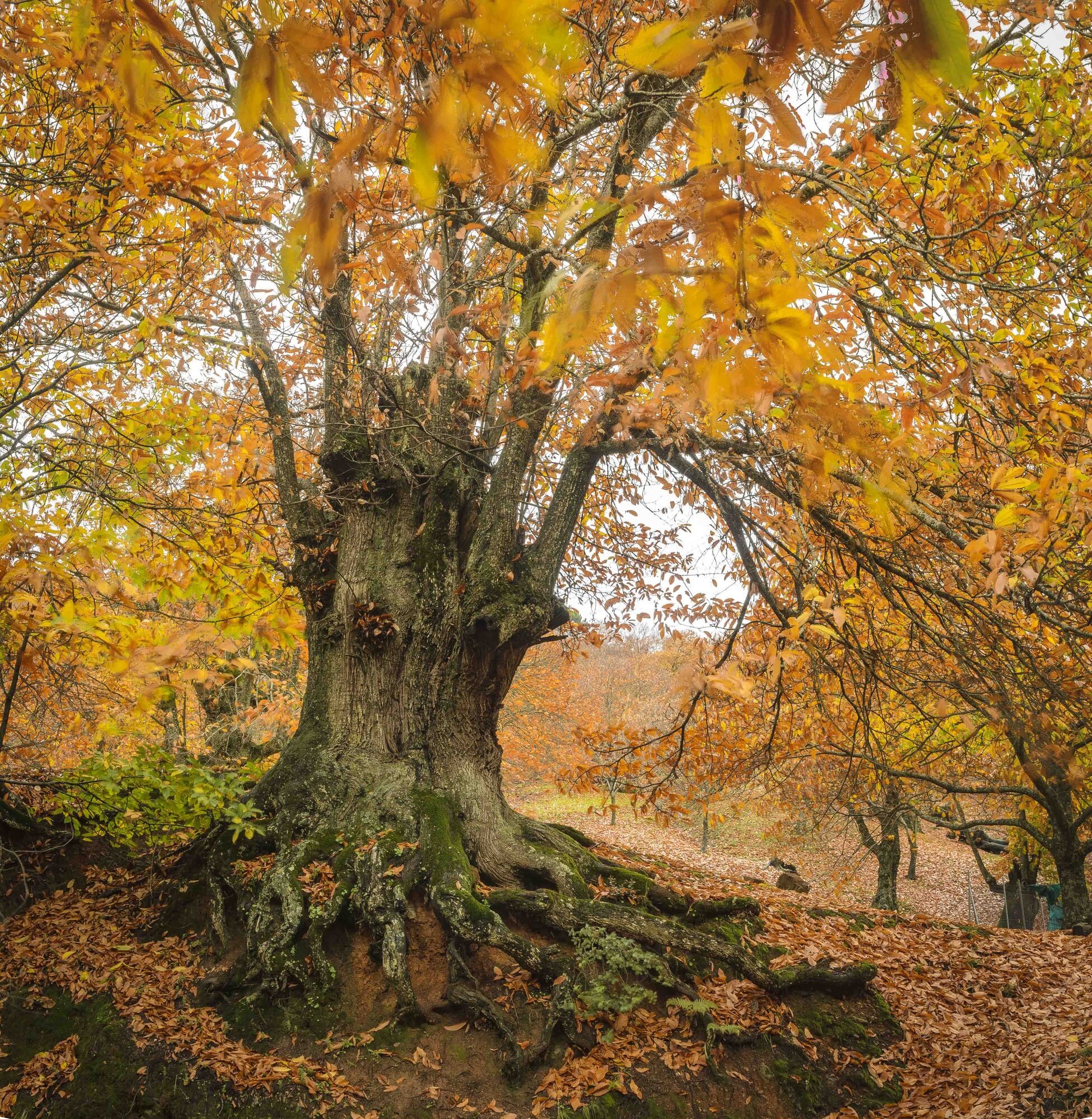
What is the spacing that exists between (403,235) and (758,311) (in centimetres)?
387

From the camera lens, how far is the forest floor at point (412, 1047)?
333cm

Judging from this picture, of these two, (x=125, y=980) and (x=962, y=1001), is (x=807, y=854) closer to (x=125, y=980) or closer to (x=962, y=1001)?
→ (x=962, y=1001)

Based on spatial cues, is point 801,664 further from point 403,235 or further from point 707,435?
point 403,235

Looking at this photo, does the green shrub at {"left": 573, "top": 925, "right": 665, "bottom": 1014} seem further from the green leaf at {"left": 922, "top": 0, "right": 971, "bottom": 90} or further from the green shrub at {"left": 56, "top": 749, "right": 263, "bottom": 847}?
the green leaf at {"left": 922, "top": 0, "right": 971, "bottom": 90}

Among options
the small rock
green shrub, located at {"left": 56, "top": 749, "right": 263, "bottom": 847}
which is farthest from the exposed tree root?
the small rock

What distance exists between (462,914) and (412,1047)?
0.67m

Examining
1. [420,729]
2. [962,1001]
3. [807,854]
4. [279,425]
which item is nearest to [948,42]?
[420,729]

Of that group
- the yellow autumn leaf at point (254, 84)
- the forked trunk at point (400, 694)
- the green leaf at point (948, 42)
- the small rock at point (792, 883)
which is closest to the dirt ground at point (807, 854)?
the small rock at point (792, 883)

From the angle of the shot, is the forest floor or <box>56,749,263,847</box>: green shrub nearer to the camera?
the forest floor

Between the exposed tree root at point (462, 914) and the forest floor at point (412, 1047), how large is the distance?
0.14 metres

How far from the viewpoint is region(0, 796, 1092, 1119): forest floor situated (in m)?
3.33

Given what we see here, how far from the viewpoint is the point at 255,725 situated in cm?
1205

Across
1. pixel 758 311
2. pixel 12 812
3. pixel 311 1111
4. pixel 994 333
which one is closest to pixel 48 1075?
pixel 311 1111

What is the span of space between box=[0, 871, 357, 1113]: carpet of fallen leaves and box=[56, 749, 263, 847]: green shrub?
38 centimetres
